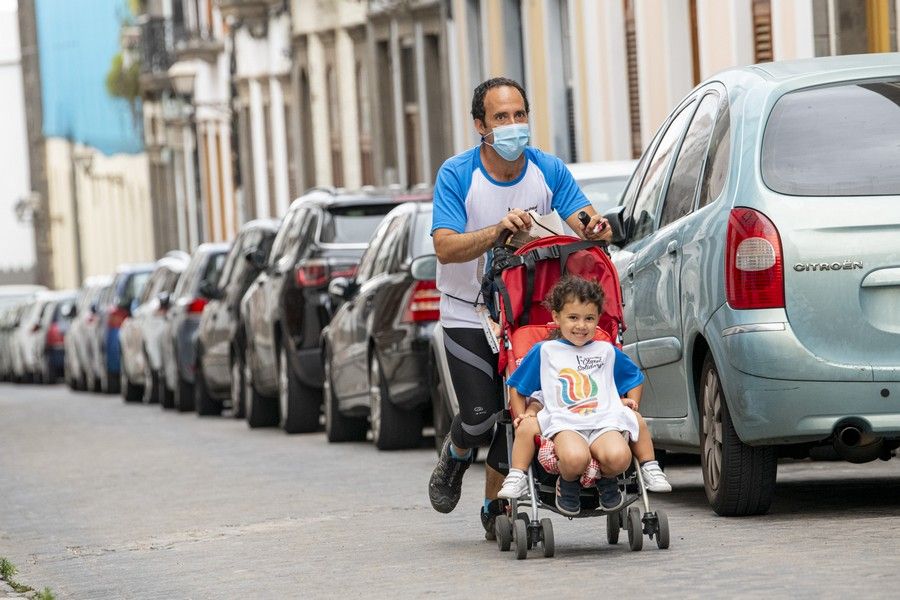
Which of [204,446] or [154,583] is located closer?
[154,583]

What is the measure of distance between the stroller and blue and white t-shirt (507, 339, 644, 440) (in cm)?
9

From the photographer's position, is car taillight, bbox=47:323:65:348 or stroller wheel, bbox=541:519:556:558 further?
car taillight, bbox=47:323:65:348

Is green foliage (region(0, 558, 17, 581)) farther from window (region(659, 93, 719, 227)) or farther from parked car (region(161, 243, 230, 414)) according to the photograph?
parked car (region(161, 243, 230, 414))

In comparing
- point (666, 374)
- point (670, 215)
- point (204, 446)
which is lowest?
point (204, 446)

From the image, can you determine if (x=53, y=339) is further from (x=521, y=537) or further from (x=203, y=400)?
(x=521, y=537)

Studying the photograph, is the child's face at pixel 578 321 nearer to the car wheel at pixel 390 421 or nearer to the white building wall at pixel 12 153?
the car wheel at pixel 390 421

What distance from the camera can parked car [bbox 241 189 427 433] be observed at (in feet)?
63.3

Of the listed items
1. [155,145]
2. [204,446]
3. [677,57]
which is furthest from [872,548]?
[155,145]

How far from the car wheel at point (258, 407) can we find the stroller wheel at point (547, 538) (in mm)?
12677

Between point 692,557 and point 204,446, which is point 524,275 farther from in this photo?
point 204,446

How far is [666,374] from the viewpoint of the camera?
11.0 meters

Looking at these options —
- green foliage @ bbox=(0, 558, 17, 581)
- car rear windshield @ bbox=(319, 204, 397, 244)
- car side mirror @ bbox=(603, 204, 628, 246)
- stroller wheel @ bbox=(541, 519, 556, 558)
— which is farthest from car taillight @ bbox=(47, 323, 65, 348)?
stroller wheel @ bbox=(541, 519, 556, 558)

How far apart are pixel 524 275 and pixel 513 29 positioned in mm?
22631

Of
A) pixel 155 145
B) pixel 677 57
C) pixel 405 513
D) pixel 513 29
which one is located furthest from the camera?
pixel 155 145
